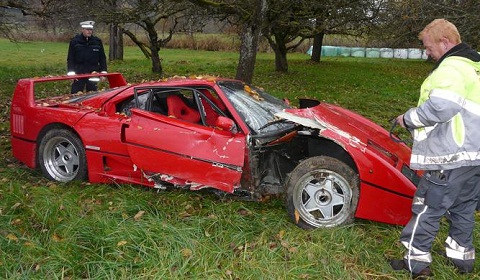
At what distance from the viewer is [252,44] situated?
10516 millimetres

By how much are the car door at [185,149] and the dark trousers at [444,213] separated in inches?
63.5

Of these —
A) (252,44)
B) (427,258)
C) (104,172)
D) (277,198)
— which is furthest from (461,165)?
(252,44)

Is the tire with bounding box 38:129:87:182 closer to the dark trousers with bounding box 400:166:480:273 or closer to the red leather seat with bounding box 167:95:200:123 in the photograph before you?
the red leather seat with bounding box 167:95:200:123

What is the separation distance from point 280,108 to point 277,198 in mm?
1054

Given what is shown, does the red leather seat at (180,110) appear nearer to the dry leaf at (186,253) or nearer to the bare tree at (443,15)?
the dry leaf at (186,253)

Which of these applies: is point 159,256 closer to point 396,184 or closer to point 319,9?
point 396,184

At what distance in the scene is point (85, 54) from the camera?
8.41 m

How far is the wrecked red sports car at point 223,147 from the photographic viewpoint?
13.3ft

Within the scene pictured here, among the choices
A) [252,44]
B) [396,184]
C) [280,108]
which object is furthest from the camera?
[252,44]

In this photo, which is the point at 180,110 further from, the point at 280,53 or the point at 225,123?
the point at 280,53

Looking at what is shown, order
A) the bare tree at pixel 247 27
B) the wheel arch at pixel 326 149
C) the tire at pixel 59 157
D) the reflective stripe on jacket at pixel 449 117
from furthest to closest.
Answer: the bare tree at pixel 247 27
the tire at pixel 59 157
the wheel arch at pixel 326 149
the reflective stripe on jacket at pixel 449 117

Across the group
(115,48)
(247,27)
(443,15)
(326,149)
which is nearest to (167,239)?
(326,149)

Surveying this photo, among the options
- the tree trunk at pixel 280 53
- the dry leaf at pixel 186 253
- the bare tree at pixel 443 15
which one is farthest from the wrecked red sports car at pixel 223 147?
the tree trunk at pixel 280 53

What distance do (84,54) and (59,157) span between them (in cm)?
360
